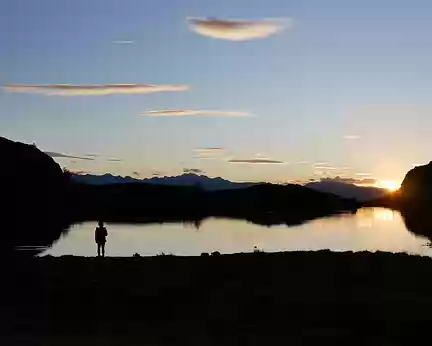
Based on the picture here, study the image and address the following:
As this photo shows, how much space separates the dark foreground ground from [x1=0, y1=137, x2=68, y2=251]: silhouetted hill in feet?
280

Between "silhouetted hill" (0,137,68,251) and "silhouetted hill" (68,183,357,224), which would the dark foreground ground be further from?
"silhouetted hill" (68,183,357,224)

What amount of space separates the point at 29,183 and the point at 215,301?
4547 inches

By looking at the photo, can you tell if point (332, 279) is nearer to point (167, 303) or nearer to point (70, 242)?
point (167, 303)

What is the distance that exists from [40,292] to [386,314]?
8617mm

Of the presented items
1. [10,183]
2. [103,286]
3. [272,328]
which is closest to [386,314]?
[272,328]

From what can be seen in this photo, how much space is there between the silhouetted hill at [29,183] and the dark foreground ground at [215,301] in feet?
280

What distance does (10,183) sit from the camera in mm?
123688

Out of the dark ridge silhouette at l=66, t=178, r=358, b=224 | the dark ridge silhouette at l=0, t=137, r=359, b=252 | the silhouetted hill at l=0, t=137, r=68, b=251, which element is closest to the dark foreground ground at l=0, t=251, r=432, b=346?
the dark ridge silhouette at l=0, t=137, r=359, b=252

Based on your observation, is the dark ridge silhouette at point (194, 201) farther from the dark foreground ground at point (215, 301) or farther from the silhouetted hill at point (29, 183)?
the dark foreground ground at point (215, 301)

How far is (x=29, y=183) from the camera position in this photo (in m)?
128

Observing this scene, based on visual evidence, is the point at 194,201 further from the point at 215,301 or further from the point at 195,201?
the point at 215,301

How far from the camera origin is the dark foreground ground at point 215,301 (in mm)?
14227

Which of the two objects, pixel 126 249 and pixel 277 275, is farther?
pixel 126 249

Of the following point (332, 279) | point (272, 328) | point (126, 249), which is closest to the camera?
point (272, 328)
